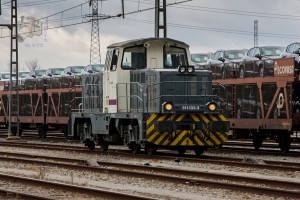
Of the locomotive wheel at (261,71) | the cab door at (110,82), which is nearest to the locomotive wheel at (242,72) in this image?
the locomotive wheel at (261,71)

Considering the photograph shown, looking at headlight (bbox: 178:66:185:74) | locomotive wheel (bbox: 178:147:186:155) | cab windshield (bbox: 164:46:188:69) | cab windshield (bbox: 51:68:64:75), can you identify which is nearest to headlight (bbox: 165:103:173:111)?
headlight (bbox: 178:66:185:74)

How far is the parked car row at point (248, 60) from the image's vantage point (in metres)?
24.4

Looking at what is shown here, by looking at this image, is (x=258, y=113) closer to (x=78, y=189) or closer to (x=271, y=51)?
(x=271, y=51)

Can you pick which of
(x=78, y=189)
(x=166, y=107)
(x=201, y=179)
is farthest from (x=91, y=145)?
(x=78, y=189)

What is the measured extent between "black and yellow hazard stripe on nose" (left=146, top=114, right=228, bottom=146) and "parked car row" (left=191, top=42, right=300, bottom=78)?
4340 millimetres

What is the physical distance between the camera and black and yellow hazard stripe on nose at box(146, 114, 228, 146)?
2044 cm

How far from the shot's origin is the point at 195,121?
2077 cm

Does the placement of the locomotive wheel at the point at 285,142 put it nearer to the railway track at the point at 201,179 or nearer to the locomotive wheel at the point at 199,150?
the locomotive wheel at the point at 199,150

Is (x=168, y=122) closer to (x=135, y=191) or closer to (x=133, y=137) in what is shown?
(x=133, y=137)

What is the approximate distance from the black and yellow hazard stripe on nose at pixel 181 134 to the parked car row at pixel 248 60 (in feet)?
14.2

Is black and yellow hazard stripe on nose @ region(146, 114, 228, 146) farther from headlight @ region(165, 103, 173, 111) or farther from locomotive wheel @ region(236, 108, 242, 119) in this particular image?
locomotive wheel @ region(236, 108, 242, 119)

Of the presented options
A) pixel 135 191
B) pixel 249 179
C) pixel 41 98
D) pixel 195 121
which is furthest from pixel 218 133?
pixel 41 98

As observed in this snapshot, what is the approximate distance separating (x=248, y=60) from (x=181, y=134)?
635 centimetres

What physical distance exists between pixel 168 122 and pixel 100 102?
400 cm
